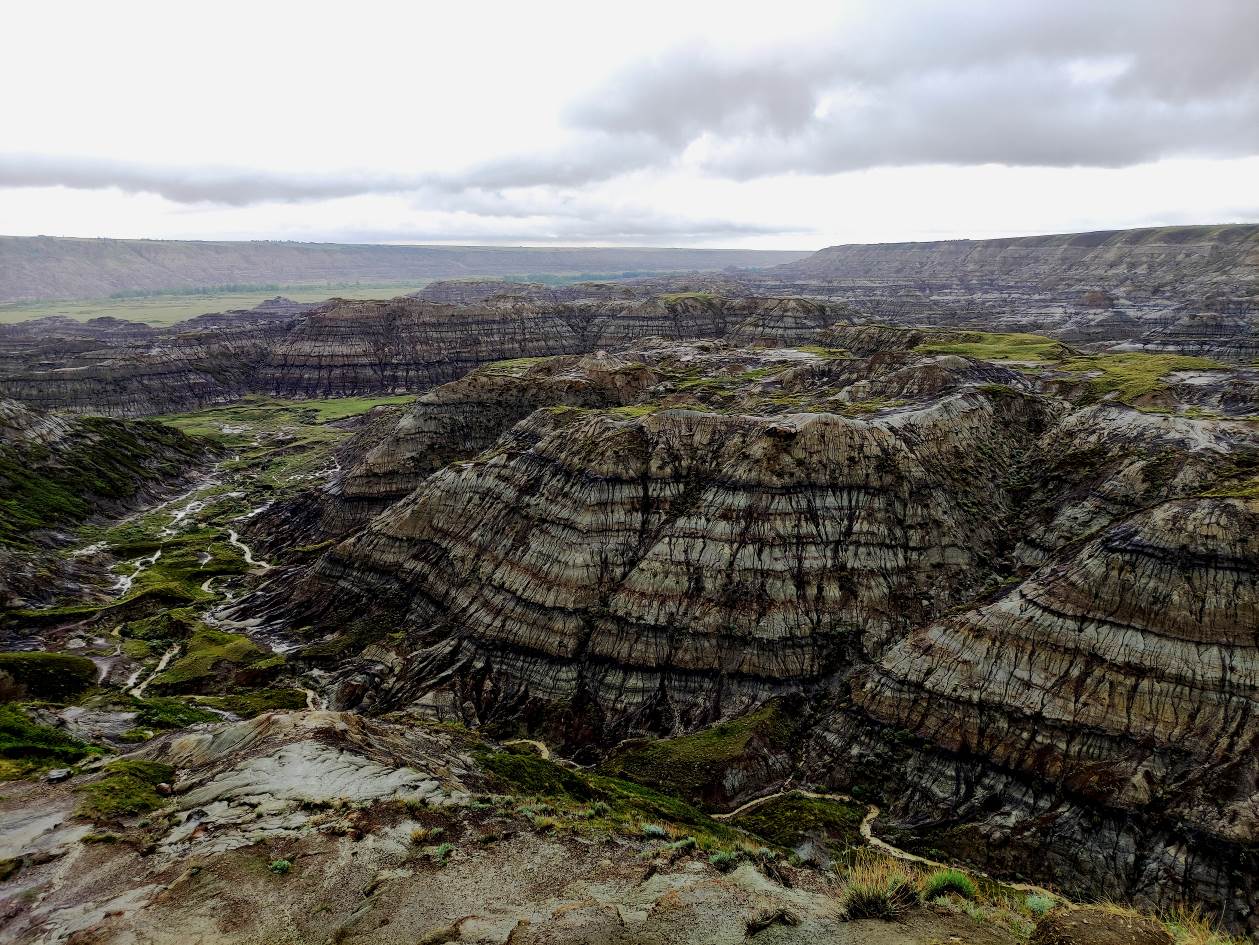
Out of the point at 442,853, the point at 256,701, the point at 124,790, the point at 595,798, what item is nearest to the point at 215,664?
the point at 256,701

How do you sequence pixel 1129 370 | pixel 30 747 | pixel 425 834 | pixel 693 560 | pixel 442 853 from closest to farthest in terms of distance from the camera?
Result: pixel 442 853, pixel 425 834, pixel 30 747, pixel 693 560, pixel 1129 370

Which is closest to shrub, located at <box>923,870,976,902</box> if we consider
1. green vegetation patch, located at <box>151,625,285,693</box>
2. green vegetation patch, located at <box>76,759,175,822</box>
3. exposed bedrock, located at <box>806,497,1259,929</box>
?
exposed bedrock, located at <box>806,497,1259,929</box>

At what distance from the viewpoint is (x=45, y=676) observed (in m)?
52.2

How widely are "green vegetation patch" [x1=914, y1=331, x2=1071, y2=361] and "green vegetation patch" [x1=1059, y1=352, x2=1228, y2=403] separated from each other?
17.5 feet

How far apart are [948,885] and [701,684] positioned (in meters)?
34.4

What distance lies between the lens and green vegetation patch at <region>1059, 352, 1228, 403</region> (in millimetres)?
73275

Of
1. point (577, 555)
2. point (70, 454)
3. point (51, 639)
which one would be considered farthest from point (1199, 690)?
point (70, 454)

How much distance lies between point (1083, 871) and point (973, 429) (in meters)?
43.6

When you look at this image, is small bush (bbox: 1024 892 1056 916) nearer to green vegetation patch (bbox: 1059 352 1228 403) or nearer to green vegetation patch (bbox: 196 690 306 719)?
green vegetation patch (bbox: 196 690 306 719)

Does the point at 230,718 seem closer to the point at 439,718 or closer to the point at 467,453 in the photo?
the point at 439,718

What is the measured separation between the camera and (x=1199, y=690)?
3906cm

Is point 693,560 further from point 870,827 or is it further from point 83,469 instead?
point 83,469

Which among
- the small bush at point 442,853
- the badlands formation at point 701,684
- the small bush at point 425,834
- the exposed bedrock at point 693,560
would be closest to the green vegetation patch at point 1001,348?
the badlands formation at point 701,684

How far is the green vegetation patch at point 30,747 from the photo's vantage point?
30688mm
